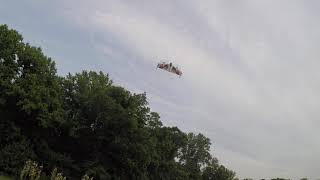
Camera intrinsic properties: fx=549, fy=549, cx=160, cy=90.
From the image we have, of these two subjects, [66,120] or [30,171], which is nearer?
[30,171]

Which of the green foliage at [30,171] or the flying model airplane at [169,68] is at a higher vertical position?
the flying model airplane at [169,68]

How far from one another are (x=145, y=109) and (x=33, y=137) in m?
16.9

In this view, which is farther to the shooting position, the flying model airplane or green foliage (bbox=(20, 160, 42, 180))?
the flying model airplane

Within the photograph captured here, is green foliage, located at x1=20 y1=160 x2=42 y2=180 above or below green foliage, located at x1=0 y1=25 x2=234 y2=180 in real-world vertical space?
below

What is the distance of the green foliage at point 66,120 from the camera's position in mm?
64062

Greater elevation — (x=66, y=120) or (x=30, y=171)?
(x=66, y=120)

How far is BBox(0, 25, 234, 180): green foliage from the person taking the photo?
6406 centimetres

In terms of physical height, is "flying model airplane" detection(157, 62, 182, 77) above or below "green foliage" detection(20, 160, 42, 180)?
above

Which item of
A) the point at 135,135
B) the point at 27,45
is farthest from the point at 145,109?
the point at 27,45

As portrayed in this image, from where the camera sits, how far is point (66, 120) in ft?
227

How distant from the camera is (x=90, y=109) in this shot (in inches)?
2830

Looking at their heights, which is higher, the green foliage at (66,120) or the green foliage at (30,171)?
the green foliage at (66,120)

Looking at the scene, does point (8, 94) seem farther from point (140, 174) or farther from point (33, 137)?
point (140, 174)

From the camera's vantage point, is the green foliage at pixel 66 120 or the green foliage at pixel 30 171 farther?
the green foliage at pixel 66 120
